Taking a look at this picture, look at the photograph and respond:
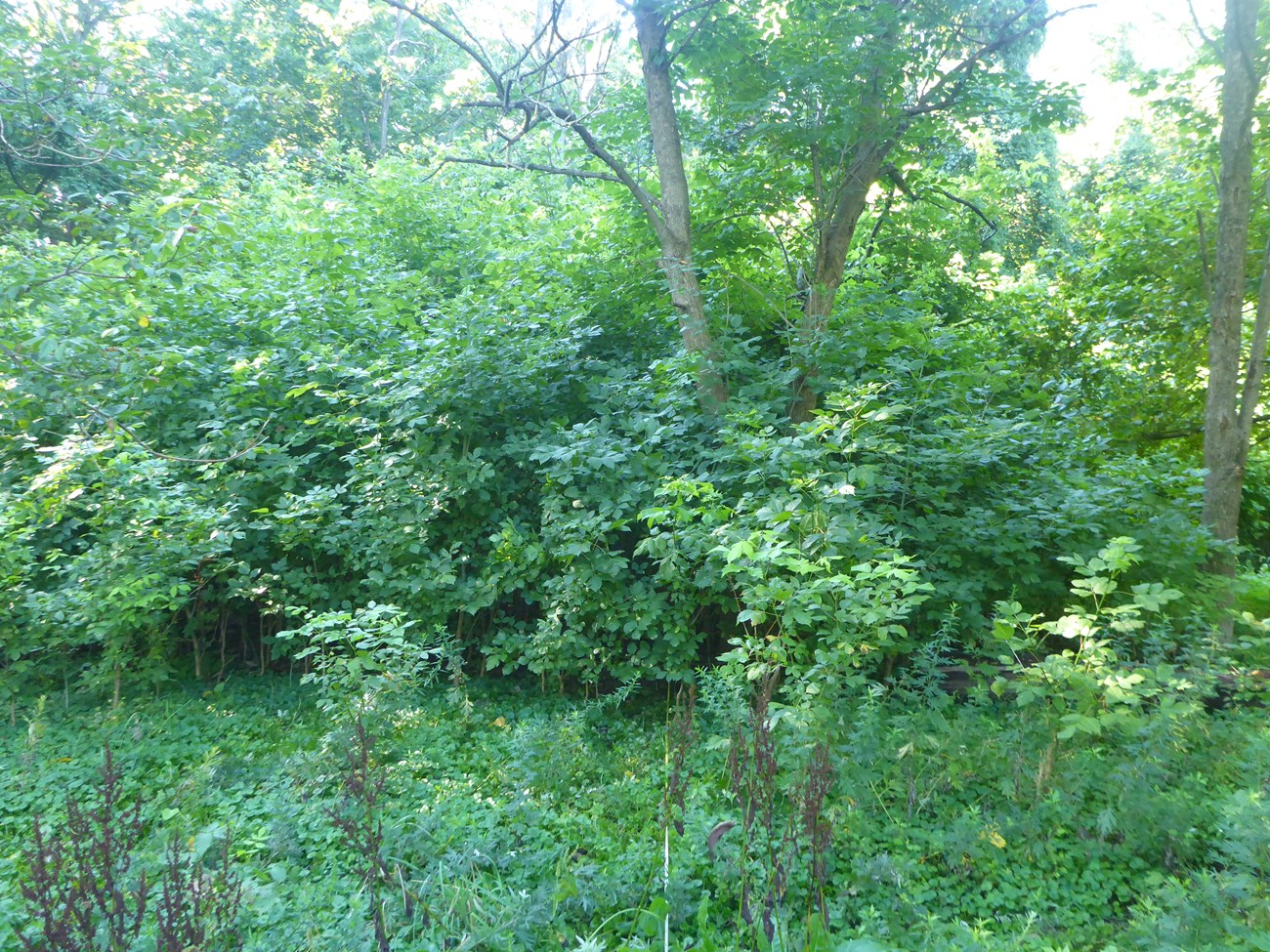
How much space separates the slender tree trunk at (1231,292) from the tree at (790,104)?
1250 mm

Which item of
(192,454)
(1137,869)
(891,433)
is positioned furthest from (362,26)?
(1137,869)

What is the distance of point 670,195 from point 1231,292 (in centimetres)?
422

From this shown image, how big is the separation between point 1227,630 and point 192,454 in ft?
23.7

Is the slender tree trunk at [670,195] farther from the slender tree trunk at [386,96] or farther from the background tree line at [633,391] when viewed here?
the slender tree trunk at [386,96]

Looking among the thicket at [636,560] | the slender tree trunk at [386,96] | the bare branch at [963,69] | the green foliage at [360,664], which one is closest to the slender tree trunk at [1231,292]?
the thicket at [636,560]

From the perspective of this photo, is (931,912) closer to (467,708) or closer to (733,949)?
(733,949)

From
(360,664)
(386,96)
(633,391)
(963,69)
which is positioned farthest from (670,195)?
(386,96)

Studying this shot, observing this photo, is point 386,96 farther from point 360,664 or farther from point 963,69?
point 360,664

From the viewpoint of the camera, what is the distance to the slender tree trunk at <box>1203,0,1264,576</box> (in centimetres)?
602

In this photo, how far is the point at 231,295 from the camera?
22.8 ft

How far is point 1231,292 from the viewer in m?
6.20

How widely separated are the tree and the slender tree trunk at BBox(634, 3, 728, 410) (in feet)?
0.04

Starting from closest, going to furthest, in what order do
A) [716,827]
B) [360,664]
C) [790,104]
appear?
[716,827], [360,664], [790,104]

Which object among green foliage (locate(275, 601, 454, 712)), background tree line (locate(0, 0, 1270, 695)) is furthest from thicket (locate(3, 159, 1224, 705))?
green foliage (locate(275, 601, 454, 712))
